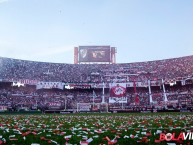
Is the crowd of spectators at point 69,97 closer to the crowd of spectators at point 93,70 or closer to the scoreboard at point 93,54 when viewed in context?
the crowd of spectators at point 93,70

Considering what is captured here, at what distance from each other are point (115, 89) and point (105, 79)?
18.6 m

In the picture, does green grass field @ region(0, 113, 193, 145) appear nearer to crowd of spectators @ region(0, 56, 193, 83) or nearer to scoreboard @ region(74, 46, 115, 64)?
crowd of spectators @ region(0, 56, 193, 83)

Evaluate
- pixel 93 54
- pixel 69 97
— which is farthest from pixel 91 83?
pixel 93 54

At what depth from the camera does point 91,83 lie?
73562 mm

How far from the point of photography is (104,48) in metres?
83.3

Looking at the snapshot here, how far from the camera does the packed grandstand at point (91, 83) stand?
65.0 metres

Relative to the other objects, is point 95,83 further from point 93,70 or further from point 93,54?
point 93,54

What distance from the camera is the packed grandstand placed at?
65000mm

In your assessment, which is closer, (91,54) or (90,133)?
(90,133)

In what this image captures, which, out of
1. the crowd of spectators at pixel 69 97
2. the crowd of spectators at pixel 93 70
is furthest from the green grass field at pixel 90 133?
the crowd of spectators at pixel 93 70

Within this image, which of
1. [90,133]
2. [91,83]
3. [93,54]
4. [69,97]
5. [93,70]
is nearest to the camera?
[90,133]

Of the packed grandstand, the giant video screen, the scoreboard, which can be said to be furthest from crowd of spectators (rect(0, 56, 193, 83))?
the giant video screen

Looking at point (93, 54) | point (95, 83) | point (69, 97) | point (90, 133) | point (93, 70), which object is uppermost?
point (93, 54)

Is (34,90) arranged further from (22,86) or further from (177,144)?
(177,144)
